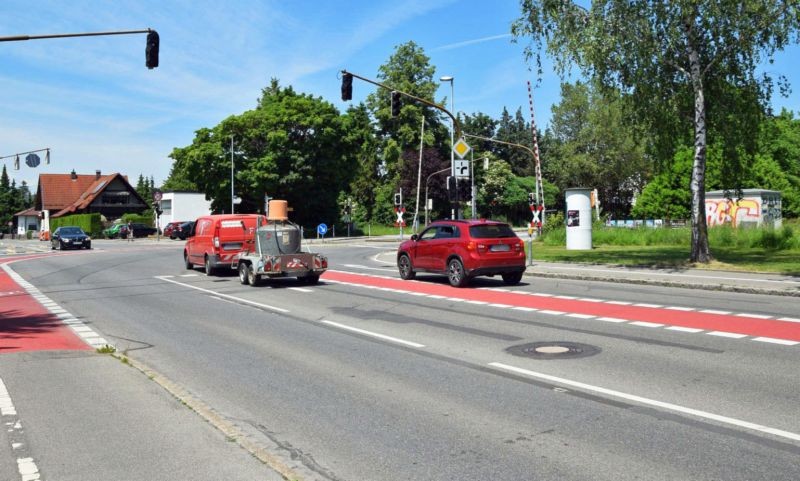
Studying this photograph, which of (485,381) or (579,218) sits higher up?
(579,218)

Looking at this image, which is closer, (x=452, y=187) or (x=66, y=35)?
(x=66, y=35)

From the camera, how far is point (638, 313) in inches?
487

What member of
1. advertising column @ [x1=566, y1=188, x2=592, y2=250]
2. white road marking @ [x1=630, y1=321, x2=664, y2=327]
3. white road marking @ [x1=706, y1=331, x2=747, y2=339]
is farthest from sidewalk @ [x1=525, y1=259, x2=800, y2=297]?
advertising column @ [x1=566, y1=188, x2=592, y2=250]

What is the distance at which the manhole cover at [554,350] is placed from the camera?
28.3ft

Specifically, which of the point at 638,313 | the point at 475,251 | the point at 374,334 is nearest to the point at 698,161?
the point at 475,251

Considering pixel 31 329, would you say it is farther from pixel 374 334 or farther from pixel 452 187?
pixel 452 187

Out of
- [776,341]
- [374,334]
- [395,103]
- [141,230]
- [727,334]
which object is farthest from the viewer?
[141,230]

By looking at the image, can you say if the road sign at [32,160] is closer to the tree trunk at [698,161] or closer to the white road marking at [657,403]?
the tree trunk at [698,161]

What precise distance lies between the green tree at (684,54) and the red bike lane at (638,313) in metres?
9.25

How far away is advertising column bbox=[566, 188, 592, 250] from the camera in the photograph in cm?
3182

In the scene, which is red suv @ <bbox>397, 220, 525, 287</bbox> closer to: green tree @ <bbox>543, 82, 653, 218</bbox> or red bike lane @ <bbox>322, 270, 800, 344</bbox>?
red bike lane @ <bbox>322, 270, 800, 344</bbox>

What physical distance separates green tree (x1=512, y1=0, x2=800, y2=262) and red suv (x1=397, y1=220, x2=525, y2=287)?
7208 mm

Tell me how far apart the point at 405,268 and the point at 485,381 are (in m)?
13.0

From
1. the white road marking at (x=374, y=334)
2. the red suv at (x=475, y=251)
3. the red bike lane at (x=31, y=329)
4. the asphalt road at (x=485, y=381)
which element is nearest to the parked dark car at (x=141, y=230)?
the red bike lane at (x=31, y=329)
